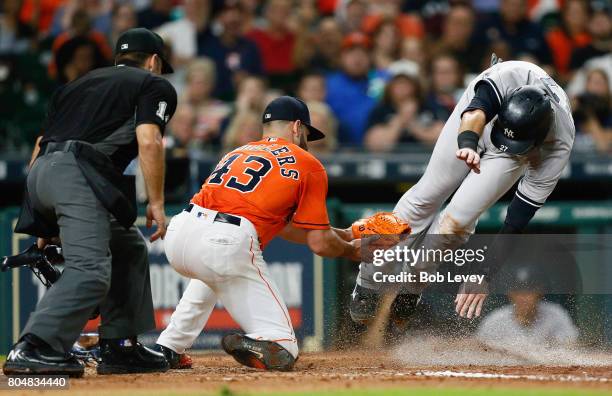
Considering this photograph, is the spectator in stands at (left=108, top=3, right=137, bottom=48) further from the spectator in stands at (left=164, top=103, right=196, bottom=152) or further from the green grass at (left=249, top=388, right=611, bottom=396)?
the green grass at (left=249, top=388, right=611, bottom=396)

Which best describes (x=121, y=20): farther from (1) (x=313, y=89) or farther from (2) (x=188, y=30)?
(1) (x=313, y=89)

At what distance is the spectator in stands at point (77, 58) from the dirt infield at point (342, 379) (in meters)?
4.13

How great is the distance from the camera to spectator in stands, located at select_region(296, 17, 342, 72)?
11258 mm

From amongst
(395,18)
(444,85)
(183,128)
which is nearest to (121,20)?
(183,128)

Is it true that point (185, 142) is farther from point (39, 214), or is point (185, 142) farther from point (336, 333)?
point (39, 214)

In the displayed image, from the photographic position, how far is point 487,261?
21.6ft

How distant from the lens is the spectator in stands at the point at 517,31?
11.7m

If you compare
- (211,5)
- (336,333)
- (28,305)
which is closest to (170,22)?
(211,5)

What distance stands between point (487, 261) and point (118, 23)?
19.4 ft

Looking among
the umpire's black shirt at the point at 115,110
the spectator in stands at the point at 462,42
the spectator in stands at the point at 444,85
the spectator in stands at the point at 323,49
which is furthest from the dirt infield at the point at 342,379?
the spectator in stands at the point at 462,42

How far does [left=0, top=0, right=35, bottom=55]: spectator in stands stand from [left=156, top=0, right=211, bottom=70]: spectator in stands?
1423mm

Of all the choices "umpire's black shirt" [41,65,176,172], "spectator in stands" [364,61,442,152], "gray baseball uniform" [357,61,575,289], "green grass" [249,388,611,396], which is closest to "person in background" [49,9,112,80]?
"spectator in stands" [364,61,442,152]

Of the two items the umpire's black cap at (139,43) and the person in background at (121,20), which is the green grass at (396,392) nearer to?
the umpire's black cap at (139,43)

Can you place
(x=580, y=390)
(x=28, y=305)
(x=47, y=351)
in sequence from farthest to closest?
1. (x=28, y=305)
2. (x=47, y=351)
3. (x=580, y=390)
